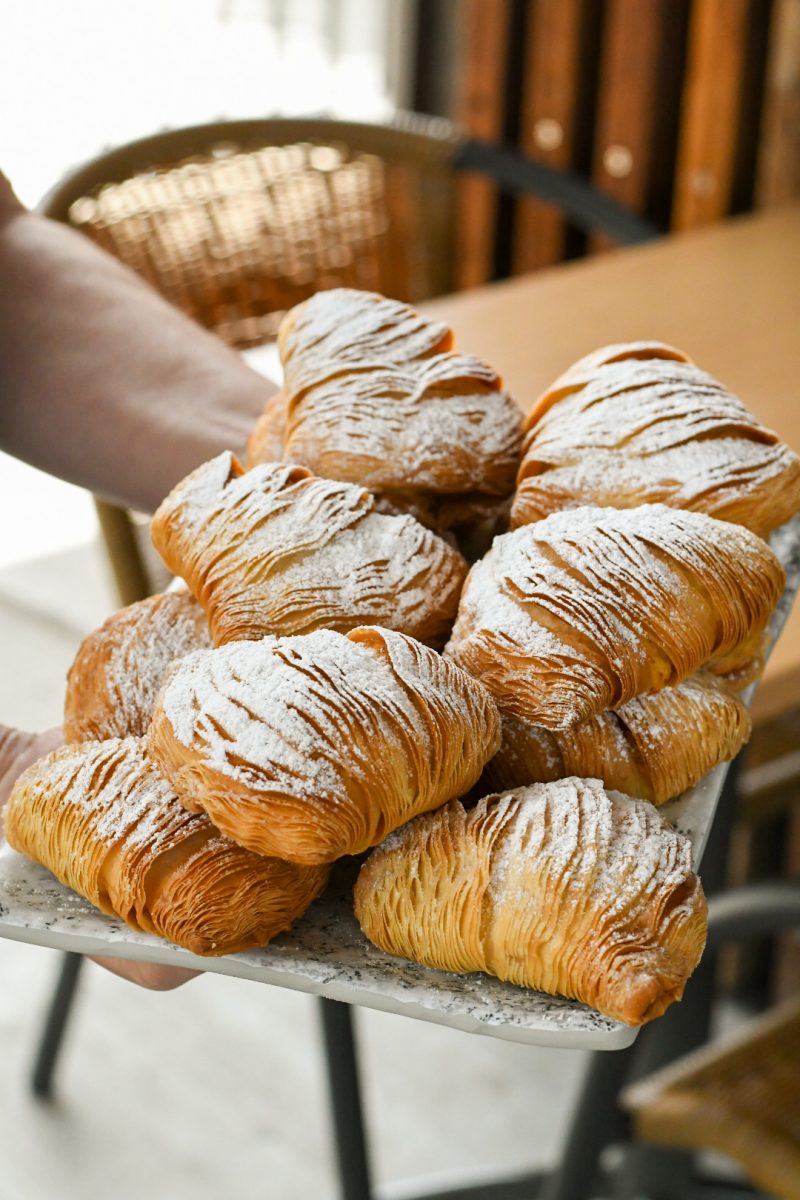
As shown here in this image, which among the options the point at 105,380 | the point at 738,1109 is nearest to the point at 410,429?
the point at 105,380

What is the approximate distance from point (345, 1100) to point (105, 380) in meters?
0.57

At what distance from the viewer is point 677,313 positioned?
1232 mm

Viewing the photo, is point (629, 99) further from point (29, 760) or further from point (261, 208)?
point (29, 760)

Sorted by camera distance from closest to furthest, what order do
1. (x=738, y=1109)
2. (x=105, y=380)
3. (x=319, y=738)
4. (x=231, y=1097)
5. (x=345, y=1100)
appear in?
(x=319, y=738), (x=105, y=380), (x=738, y=1109), (x=345, y=1100), (x=231, y=1097)

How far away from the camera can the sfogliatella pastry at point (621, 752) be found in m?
0.45

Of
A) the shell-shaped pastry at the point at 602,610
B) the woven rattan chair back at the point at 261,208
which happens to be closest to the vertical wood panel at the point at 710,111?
the woven rattan chair back at the point at 261,208

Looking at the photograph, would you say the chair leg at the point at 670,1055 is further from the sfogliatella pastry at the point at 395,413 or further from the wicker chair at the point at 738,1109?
the sfogliatella pastry at the point at 395,413

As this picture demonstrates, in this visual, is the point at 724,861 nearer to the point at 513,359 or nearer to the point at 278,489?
the point at 513,359

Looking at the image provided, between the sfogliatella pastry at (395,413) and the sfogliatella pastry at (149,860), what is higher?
the sfogliatella pastry at (395,413)

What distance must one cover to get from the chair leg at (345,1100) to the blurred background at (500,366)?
32cm

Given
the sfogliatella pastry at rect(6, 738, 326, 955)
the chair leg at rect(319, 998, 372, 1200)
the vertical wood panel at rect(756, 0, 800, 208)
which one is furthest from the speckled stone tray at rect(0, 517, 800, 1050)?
the vertical wood panel at rect(756, 0, 800, 208)

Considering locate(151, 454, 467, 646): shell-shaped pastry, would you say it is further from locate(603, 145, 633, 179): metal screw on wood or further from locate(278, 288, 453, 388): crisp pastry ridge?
locate(603, 145, 633, 179): metal screw on wood

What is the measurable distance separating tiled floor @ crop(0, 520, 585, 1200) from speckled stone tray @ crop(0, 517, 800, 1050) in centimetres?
93

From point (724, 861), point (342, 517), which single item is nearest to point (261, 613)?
point (342, 517)
